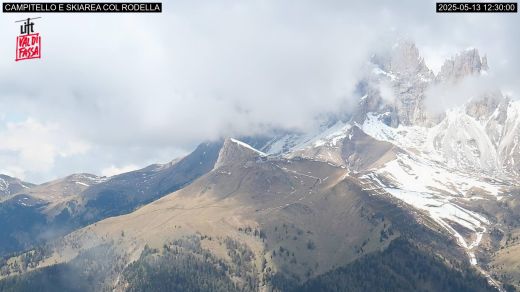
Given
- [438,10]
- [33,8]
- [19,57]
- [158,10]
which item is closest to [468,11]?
[438,10]

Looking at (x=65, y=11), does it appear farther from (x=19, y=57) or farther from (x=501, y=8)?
(x=501, y=8)

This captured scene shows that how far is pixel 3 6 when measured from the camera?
15700 cm

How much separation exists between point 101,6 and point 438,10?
82954 mm

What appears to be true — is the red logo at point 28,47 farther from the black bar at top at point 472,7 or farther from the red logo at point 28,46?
the black bar at top at point 472,7

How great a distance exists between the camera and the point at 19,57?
6900 inches

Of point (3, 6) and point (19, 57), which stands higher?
point (3, 6)

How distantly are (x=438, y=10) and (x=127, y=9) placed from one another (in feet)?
252

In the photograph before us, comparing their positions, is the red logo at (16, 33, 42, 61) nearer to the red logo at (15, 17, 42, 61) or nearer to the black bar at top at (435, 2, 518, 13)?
the red logo at (15, 17, 42, 61)

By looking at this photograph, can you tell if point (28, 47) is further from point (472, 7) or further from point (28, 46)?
point (472, 7)

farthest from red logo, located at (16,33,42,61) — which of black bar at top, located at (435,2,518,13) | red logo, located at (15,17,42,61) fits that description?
black bar at top, located at (435,2,518,13)

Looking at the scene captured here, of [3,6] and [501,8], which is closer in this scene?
[3,6]

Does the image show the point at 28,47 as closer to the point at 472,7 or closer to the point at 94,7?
the point at 94,7

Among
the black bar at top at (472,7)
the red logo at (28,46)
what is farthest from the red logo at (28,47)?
the black bar at top at (472,7)

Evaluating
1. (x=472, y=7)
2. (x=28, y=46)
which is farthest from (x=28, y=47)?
(x=472, y=7)
